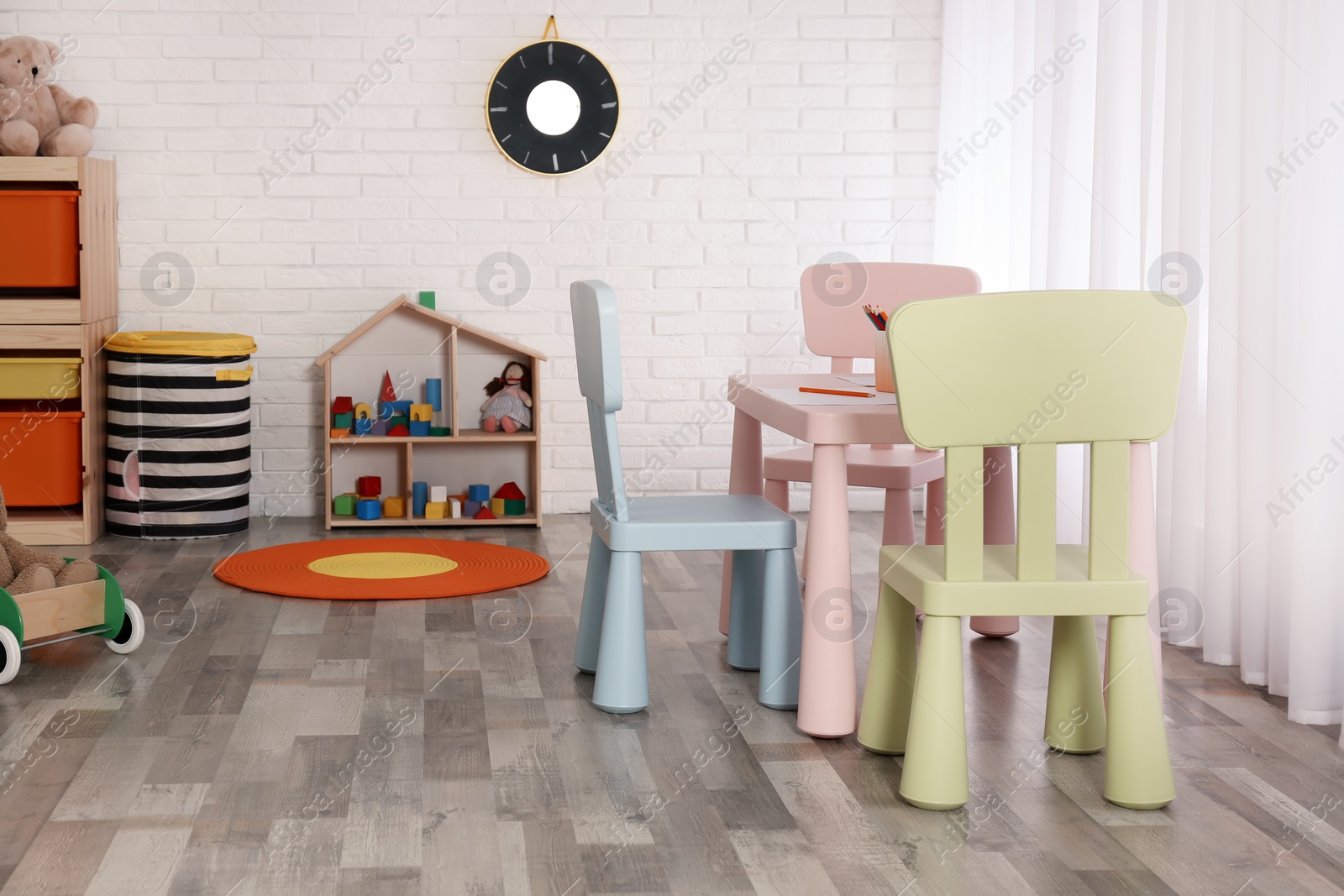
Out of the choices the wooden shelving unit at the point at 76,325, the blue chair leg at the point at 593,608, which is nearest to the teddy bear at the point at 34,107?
the wooden shelving unit at the point at 76,325

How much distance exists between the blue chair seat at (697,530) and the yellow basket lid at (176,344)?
197 centimetres

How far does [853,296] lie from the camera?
3309 millimetres

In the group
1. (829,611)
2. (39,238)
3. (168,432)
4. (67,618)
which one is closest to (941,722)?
(829,611)

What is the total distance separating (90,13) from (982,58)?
111 inches

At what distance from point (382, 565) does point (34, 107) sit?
1712mm

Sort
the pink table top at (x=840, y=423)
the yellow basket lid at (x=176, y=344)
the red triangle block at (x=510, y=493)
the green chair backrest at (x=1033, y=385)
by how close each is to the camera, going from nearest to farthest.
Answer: the green chair backrest at (x=1033, y=385) → the pink table top at (x=840, y=423) → the yellow basket lid at (x=176, y=344) → the red triangle block at (x=510, y=493)

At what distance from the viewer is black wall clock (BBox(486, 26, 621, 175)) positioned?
4.17 metres

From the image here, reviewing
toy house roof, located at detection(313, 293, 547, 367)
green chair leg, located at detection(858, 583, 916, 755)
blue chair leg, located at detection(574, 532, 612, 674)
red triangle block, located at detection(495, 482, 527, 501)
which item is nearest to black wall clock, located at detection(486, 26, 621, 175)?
toy house roof, located at detection(313, 293, 547, 367)

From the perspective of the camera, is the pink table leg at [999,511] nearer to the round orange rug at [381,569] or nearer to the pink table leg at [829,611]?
the pink table leg at [829,611]

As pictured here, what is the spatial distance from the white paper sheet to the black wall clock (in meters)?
1.99

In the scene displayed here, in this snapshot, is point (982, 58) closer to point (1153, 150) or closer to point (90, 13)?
point (1153, 150)

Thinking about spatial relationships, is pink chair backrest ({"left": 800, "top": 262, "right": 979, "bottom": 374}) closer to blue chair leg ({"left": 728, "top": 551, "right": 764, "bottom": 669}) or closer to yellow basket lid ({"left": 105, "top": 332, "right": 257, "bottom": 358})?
A: blue chair leg ({"left": 728, "top": 551, "right": 764, "bottom": 669})

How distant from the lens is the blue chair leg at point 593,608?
255 centimetres

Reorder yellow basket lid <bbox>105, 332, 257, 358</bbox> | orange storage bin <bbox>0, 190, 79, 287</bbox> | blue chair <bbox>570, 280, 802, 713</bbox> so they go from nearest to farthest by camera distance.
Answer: blue chair <bbox>570, 280, 802, 713</bbox>
orange storage bin <bbox>0, 190, 79, 287</bbox>
yellow basket lid <bbox>105, 332, 257, 358</bbox>
